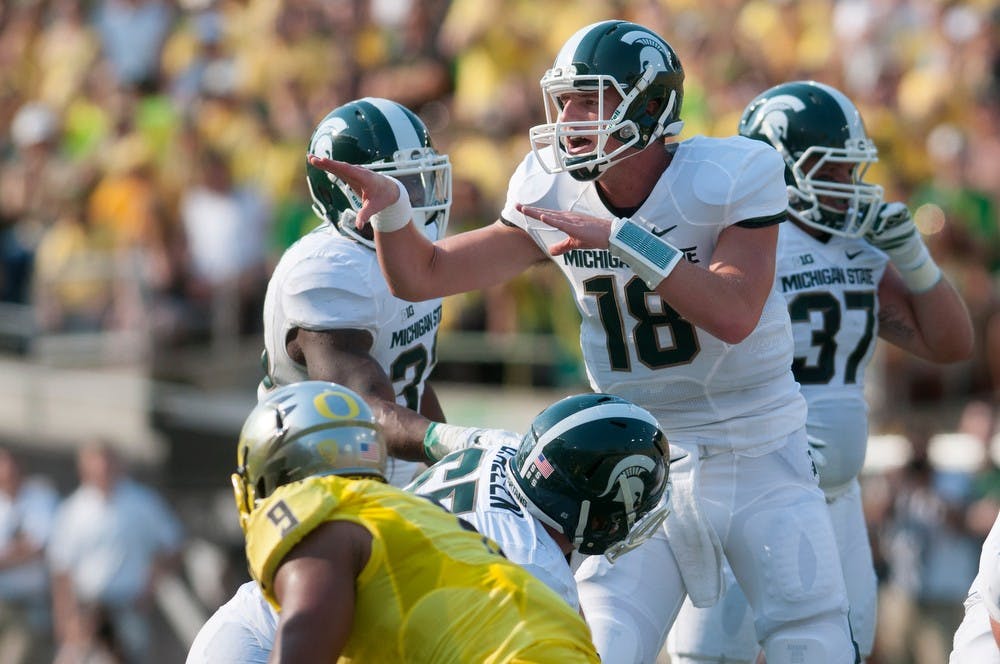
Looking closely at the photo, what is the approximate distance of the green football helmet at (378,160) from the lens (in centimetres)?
503

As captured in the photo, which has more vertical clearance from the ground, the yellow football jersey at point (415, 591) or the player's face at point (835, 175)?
the player's face at point (835, 175)

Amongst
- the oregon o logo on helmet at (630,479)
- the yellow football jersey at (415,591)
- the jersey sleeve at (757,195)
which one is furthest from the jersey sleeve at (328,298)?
the yellow football jersey at (415,591)

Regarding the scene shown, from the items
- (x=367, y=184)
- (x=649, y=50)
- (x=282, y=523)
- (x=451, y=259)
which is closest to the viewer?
(x=282, y=523)

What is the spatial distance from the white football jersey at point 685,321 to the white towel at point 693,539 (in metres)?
0.12

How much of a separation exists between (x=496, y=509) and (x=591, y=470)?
236mm

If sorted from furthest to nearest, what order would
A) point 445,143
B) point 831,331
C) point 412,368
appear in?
point 445,143
point 831,331
point 412,368

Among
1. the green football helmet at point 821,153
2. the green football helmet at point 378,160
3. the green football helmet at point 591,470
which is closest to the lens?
the green football helmet at point 591,470

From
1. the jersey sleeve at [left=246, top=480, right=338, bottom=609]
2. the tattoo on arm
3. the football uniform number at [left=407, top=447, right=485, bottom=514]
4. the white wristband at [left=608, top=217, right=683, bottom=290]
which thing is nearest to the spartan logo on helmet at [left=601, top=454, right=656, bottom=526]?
the football uniform number at [left=407, top=447, right=485, bottom=514]

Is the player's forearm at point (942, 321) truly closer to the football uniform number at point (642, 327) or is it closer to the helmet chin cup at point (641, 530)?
the football uniform number at point (642, 327)

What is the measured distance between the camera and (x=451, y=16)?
11977 mm

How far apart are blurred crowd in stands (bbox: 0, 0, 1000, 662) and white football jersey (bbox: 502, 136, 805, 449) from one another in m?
4.24

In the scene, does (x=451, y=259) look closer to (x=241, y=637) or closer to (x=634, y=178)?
(x=634, y=178)

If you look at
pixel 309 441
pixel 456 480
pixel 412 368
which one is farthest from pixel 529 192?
pixel 309 441

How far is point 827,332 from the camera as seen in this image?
5.35 metres
